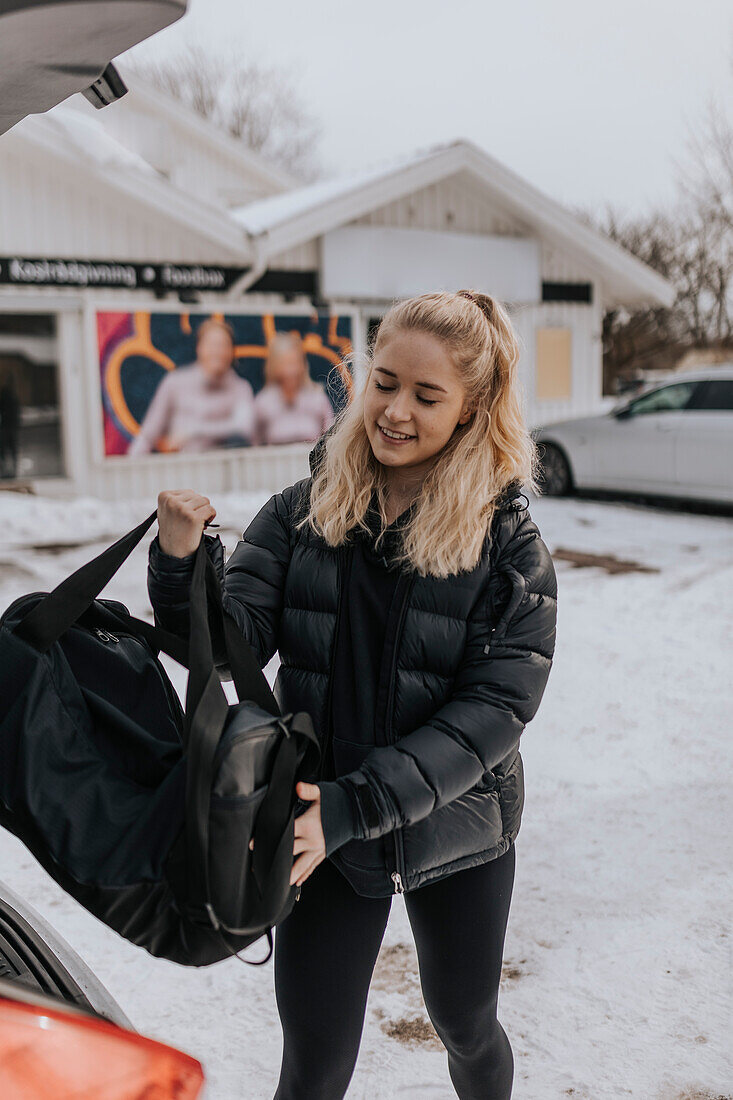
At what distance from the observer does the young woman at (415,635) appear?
172 cm

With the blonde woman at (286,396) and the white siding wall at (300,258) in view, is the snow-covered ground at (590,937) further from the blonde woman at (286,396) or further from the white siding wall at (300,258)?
the white siding wall at (300,258)

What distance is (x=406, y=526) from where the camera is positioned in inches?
71.4

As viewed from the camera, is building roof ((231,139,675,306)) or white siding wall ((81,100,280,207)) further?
white siding wall ((81,100,280,207))

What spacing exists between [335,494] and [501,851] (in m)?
0.77

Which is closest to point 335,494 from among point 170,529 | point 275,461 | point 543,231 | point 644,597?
point 170,529

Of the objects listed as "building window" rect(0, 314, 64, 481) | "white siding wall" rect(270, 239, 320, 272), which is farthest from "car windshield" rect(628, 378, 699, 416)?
"building window" rect(0, 314, 64, 481)

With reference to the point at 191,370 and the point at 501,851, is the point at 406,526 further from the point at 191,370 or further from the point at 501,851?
the point at 191,370

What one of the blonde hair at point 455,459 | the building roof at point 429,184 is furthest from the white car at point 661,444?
the blonde hair at point 455,459

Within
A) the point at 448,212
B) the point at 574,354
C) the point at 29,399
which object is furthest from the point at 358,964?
the point at 574,354

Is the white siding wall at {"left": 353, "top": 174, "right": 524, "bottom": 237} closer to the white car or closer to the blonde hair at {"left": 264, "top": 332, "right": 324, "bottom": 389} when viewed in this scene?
the blonde hair at {"left": 264, "top": 332, "right": 324, "bottom": 389}

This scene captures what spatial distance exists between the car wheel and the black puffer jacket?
10702 millimetres

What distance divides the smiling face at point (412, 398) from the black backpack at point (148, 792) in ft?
1.72

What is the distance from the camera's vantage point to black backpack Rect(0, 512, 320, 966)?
1.33 metres

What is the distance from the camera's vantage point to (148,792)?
1442 mm
